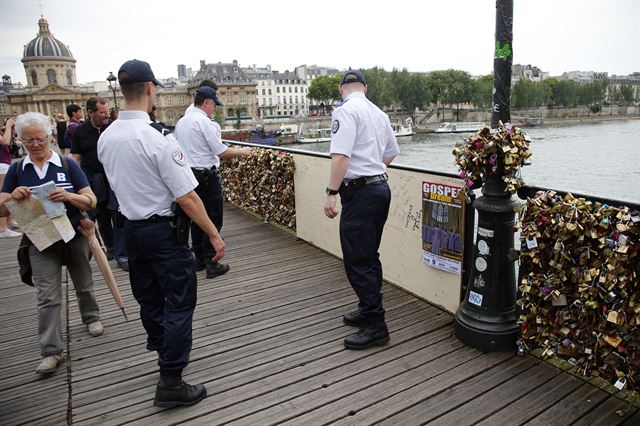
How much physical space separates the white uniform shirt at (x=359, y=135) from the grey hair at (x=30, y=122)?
220 cm

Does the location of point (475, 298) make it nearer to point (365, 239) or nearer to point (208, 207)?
point (365, 239)

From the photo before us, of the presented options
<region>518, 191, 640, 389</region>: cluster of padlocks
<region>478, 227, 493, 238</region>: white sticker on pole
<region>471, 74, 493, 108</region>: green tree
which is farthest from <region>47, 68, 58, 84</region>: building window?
<region>518, 191, 640, 389</region>: cluster of padlocks

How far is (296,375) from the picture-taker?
3.31m

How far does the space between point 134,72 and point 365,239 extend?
1.94 metres

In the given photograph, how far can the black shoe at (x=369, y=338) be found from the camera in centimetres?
360

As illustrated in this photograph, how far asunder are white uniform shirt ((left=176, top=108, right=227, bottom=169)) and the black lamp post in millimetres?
3013

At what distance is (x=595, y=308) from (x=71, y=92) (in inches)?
4792

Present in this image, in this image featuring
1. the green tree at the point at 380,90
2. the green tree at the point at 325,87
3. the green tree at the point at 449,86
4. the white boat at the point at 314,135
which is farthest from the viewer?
the green tree at the point at 325,87

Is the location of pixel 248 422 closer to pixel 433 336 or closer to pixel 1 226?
pixel 433 336

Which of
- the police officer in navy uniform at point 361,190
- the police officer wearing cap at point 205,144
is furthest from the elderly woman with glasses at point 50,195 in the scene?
the police officer in navy uniform at point 361,190

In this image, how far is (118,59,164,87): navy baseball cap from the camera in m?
2.74

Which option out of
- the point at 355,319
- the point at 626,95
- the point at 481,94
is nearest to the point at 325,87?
the point at 481,94

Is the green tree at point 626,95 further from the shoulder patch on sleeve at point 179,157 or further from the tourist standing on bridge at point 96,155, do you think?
the shoulder patch on sleeve at point 179,157

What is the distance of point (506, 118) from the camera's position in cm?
337
